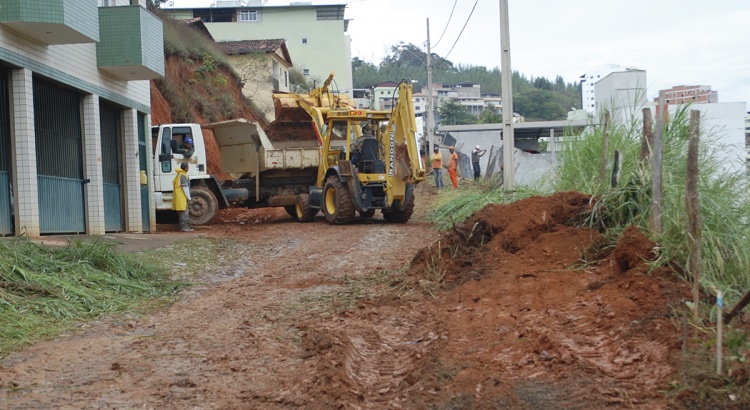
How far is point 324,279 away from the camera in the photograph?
452 inches

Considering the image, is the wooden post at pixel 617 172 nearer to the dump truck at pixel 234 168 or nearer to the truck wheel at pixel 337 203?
the truck wheel at pixel 337 203

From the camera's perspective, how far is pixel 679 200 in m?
8.19

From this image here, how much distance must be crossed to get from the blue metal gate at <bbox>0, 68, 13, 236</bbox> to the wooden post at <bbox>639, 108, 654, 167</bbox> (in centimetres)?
1077

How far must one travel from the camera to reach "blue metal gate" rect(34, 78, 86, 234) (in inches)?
628

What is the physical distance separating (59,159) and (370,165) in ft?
24.6

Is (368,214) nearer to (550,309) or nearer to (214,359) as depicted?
(550,309)

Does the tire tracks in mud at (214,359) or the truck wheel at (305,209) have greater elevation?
the truck wheel at (305,209)

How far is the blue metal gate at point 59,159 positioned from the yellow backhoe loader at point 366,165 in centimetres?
616

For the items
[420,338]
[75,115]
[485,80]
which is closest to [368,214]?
[75,115]

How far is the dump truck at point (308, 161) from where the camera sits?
2017 centimetres

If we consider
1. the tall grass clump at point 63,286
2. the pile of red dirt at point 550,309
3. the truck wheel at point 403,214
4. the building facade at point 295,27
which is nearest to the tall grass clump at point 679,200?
the pile of red dirt at point 550,309

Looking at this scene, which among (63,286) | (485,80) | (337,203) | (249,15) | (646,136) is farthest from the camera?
(485,80)

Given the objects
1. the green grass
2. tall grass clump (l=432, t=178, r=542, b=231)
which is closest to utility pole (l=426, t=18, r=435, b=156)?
tall grass clump (l=432, t=178, r=542, b=231)

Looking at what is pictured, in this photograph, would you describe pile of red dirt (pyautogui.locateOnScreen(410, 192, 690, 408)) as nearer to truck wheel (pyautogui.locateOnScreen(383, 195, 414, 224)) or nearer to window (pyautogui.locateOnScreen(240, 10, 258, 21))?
truck wheel (pyautogui.locateOnScreen(383, 195, 414, 224))
